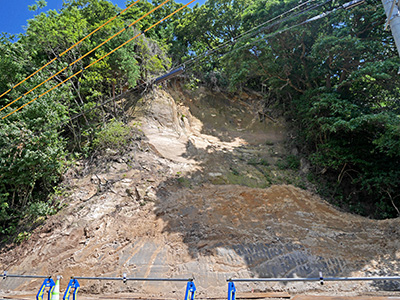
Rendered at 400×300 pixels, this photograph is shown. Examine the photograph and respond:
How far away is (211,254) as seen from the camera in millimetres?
6535

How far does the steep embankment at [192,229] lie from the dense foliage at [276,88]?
140 cm

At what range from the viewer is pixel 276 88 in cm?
1433

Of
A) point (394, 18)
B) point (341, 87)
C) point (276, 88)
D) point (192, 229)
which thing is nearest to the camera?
point (394, 18)

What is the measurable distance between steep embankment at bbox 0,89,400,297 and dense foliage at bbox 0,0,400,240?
1.40 m

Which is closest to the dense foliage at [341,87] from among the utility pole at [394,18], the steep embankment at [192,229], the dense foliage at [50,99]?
the steep embankment at [192,229]

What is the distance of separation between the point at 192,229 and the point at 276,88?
10.3 m

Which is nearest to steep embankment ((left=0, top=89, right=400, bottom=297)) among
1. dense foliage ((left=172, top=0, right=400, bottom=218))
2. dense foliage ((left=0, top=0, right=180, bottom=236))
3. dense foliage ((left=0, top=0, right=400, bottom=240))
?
dense foliage ((left=0, top=0, right=180, bottom=236))

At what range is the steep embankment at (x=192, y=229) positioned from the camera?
619cm

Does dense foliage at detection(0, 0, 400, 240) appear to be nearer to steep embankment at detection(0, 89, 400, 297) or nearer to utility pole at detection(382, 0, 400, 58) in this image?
steep embankment at detection(0, 89, 400, 297)

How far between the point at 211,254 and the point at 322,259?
292 cm

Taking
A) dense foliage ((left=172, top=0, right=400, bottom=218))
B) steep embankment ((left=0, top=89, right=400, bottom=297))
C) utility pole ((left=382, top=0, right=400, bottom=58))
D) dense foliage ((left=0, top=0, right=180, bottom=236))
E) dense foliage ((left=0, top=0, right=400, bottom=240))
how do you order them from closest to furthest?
utility pole ((left=382, top=0, right=400, bottom=58)), steep embankment ((left=0, top=89, right=400, bottom=297)), dense foliage ((left=0, top=0, right=180, bottom=236)), dense foliage ((left=0, top=0, right=400, bottom=240)), dense foliage ((left=172, top=0, right=400, bottom=218))

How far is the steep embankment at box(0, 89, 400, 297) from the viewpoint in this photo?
244 inches

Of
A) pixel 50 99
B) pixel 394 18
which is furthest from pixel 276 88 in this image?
pixel 50 99

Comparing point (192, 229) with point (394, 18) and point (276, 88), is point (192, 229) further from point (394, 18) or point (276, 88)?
point (276, 88)
